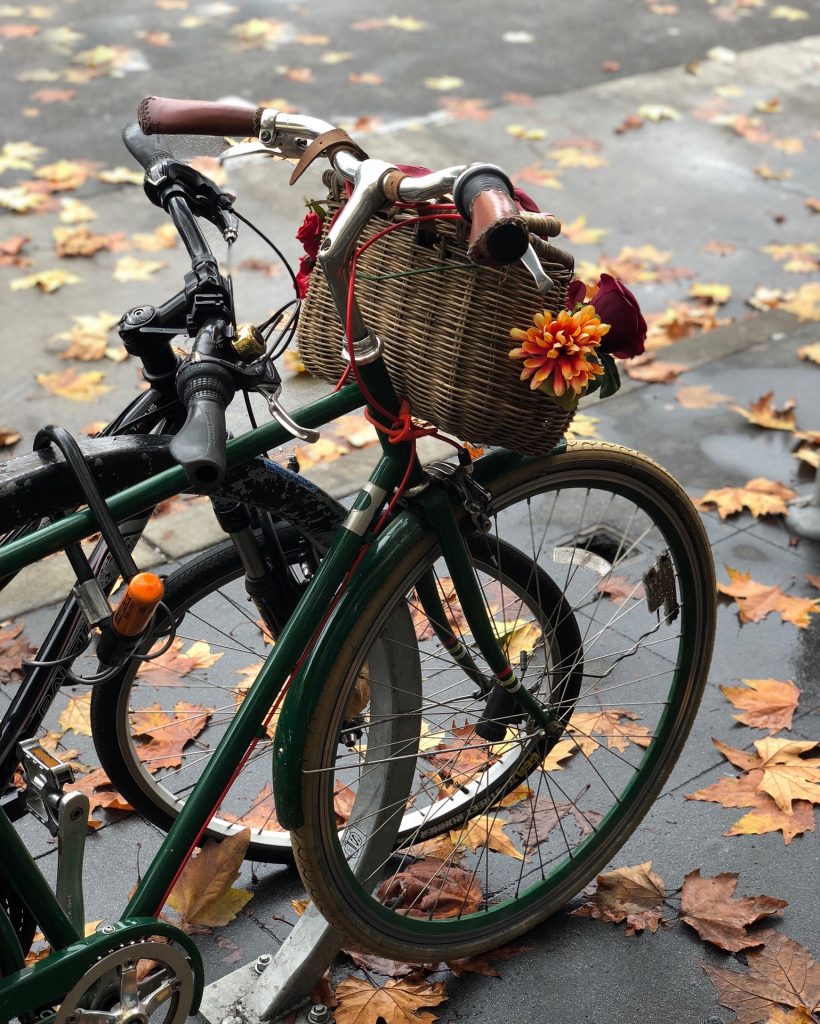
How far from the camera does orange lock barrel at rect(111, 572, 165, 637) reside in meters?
1.59

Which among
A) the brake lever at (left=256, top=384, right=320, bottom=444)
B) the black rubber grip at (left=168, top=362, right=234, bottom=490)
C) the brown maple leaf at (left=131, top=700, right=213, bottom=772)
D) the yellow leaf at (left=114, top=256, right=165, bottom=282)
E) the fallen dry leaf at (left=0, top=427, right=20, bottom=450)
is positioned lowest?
the brown maple leaf at (left=131, top=700, right=213, bottom=772)

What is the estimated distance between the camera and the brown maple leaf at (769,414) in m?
4.33

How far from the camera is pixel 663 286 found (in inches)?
207

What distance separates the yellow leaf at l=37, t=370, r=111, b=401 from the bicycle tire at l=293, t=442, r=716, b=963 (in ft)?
7.05

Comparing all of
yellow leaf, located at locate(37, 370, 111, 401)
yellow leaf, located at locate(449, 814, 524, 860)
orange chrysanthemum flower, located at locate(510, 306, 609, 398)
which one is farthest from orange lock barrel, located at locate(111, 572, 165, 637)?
yellow leaf, located at locate(37, 370, 111, 401)

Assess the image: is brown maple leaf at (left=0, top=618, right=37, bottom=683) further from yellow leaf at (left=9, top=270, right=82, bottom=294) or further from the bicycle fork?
yellow leaf at (left=9, top=270, right=82, bottom=294)

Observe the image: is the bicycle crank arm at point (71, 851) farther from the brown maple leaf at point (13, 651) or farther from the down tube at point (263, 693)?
the brown maple leaf at point (13, 651)

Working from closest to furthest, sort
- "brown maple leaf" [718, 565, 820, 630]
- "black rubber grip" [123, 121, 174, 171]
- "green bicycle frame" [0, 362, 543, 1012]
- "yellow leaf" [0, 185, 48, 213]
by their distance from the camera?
"green bicycle frame" [0, 362, 543, 1012] → "black rubber grip" [123, 121, 174, 171] → "brown maple leaf" [718, 565, 820, 630] → "yellow leaf" [0, 185, 48, 213]

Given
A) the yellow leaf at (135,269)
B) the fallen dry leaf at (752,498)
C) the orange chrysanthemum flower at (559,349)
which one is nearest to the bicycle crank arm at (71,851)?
the orange chrysanthemum flower at (559,349)

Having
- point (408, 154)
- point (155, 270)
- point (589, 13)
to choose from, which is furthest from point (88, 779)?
point (589, 13)

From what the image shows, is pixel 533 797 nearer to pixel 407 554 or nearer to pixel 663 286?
pixel 407 554

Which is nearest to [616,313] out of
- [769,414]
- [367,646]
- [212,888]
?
[367,646]

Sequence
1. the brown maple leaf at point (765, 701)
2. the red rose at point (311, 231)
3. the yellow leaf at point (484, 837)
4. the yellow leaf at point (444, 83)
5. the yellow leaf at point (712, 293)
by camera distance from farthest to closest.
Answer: the yellow leaf at point (444, 83) < the yellow leaf at point (712, 293) < the brown maple leaf at point (765, 701) < the yellow leaf at point (484, 837) < the red rose at point (311, 231)

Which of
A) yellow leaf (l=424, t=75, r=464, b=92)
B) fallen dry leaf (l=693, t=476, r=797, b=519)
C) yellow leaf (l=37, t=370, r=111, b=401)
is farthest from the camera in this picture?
yellow leaf (l=424, t=75, r=464, b=92)
